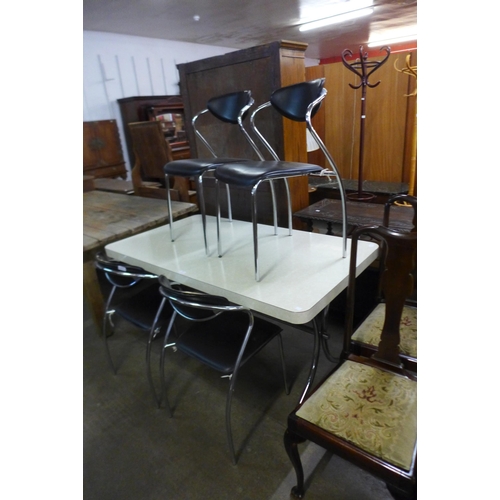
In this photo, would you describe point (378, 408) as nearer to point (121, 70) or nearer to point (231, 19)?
point (231, 19)

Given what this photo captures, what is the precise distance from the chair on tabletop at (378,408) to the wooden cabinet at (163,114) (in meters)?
4.11

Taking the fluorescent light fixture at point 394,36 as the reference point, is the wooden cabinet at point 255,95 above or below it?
below

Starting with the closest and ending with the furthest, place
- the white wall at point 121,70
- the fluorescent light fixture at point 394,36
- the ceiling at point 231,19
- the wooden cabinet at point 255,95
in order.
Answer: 1. the wooden cabinet at point 255,95
2. the ceiling at point 231,19
3. the white wall at point 121,70
4. the fluorescent light fixture at point 394,36

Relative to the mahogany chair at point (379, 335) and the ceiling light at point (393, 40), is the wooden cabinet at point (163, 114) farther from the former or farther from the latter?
the ceiling light at point (393, 40)

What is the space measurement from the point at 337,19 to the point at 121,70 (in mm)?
3537

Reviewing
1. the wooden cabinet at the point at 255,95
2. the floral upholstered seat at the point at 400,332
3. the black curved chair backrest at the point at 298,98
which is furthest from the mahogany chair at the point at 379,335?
the wooden cabinet at the point at 255,95

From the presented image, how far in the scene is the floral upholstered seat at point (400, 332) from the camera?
1.27 meters

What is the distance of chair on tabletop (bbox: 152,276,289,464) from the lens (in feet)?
4.00
